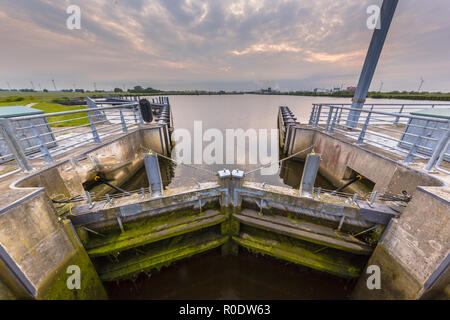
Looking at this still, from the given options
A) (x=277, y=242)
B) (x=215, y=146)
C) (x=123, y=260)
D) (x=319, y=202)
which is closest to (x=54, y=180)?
Answer: (x=123, y=260)

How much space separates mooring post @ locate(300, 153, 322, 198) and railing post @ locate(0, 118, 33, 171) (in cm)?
629

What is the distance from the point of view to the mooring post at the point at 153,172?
379 cm

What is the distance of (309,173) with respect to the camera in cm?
383

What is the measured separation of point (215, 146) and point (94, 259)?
9460 millimetres

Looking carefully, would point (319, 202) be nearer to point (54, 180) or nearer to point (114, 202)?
point (114, 202)

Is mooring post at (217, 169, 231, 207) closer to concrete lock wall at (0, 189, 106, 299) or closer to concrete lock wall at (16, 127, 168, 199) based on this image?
concrete lock wall at (0, 189, 106, 299)

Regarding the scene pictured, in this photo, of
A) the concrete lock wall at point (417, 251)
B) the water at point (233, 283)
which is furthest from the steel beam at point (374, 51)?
the water at point (233, 283)

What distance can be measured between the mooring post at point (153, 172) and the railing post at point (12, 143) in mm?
2631

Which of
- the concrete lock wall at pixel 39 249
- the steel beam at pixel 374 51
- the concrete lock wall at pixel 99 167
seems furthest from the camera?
the steel beam at pixel 374 51

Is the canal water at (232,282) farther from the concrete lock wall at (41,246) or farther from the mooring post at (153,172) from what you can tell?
the mooring post at (153,172)

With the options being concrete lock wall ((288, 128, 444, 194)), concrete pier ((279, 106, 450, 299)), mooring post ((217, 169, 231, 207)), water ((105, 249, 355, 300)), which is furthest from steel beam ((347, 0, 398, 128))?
water ((105, 249, 355, 300))

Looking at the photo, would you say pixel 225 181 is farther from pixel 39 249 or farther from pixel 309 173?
pixel 39 249

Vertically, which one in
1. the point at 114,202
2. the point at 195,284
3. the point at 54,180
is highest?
the point at 54,180

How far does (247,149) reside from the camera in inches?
461
